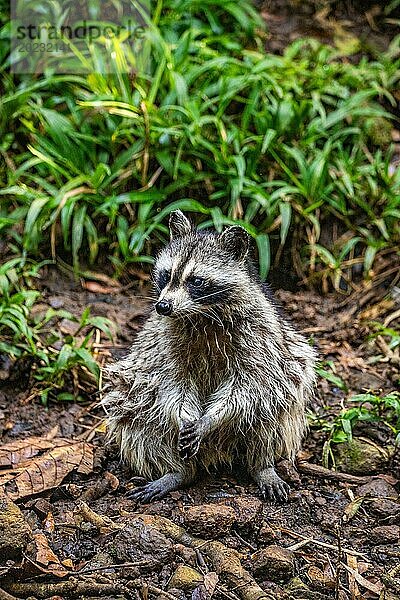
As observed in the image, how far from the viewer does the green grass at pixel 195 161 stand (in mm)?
7113

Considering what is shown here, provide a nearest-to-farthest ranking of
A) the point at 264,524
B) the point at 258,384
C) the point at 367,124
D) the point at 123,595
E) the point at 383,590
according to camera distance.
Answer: the point at 123,595
the point at 383,590
the point at 264,524
the point at 258,384
the point at 367,124

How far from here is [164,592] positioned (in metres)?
3.75

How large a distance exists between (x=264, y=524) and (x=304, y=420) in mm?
971

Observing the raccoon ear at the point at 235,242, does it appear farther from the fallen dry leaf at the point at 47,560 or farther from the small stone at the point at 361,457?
the fallen dry leaf at the point at 47,560

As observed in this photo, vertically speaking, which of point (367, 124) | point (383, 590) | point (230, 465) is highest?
point (367, 124)

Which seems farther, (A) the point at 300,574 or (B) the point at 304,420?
(B) the point at 304,420

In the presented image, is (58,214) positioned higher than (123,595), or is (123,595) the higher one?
(58,214)

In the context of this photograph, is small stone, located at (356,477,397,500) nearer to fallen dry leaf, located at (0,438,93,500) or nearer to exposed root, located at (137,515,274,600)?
exposed root, located at (137,515,274,600)

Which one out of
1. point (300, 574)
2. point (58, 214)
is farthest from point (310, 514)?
point (58, 214)

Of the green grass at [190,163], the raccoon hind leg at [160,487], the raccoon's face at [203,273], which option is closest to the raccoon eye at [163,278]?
the raccoon's face at [203,273]

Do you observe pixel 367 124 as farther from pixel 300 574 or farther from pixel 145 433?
pixel 300 574

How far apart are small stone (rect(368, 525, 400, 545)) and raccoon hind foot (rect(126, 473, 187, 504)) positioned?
3.85 feet

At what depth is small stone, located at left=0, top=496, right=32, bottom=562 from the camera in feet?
12.5

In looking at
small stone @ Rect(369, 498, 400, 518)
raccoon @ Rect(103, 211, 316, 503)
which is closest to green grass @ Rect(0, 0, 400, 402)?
raccoon @ Rect(103, 211, 316, 503)
